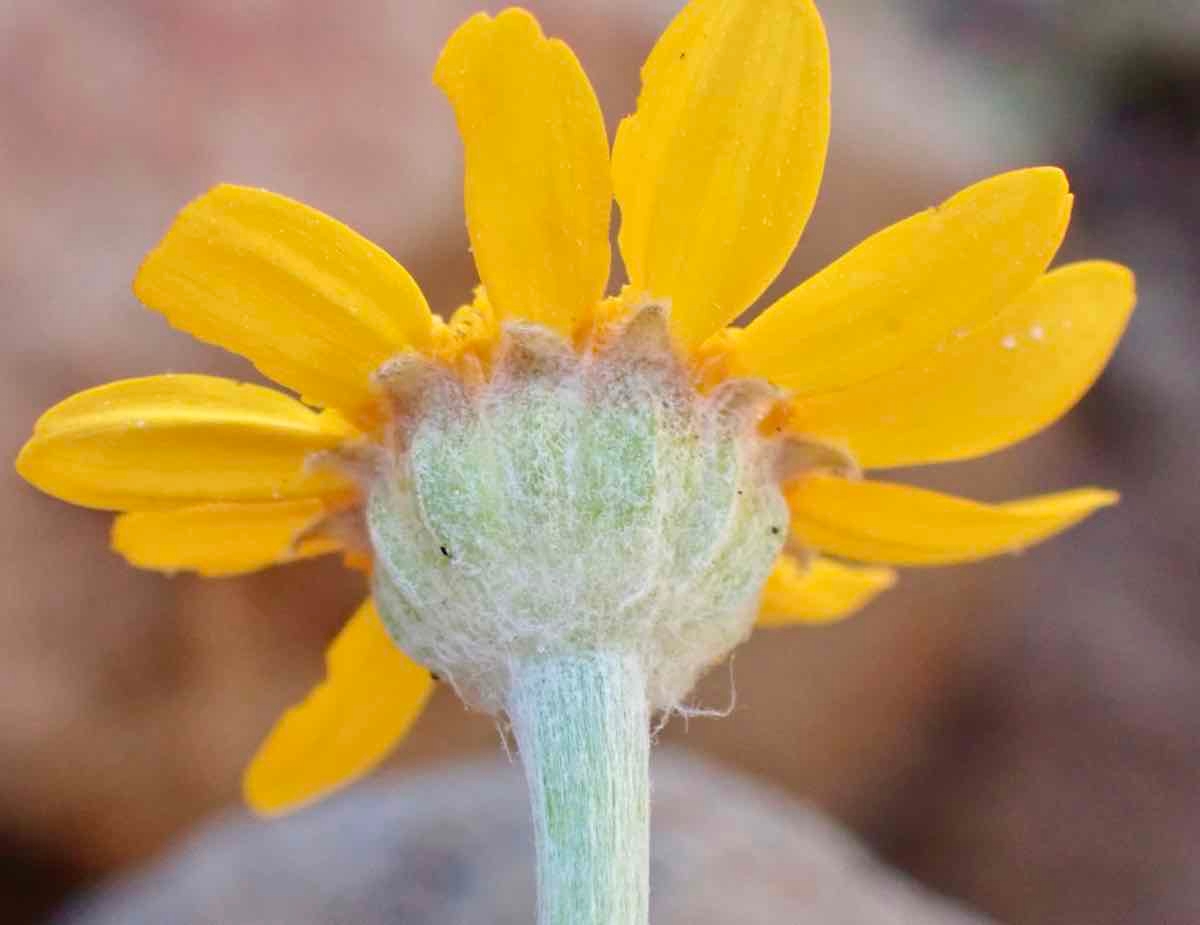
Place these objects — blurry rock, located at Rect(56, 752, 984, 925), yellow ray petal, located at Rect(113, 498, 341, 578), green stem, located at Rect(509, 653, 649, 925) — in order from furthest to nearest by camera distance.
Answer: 1. blurry rock, located at Rect(56, 752, 984, 925)
2. yellow ray petal, located at Rect(113, 498, 341, 578)
3. green stem, located at Rect(509, 653, 649, 925)

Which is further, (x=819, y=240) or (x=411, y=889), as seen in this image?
(x=819, y=240)

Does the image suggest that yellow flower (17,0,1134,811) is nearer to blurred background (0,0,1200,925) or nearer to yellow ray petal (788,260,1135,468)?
yellow ray petal (788,260,1135,468)

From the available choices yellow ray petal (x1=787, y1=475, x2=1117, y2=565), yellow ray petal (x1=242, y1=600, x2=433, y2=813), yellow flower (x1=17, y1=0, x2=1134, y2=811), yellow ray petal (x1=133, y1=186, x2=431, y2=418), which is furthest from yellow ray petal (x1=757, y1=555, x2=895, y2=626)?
yellow ray petal (x1=133, y1=186, x2=431, y2=418)

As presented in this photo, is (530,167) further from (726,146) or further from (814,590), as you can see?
(814,590)

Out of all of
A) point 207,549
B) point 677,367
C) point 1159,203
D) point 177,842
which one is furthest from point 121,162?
point 1159,203

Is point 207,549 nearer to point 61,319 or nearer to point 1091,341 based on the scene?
point 1091,341

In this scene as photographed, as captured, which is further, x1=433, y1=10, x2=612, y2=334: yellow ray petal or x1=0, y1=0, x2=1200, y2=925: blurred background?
x1=0, y1=0, x2=1200, y2=925: blurred background

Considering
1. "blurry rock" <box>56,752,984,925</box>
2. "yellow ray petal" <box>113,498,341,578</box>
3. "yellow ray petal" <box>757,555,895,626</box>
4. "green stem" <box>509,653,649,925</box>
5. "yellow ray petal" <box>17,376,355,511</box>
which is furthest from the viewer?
"blurry rock" <box>56,752,984,925</box>
